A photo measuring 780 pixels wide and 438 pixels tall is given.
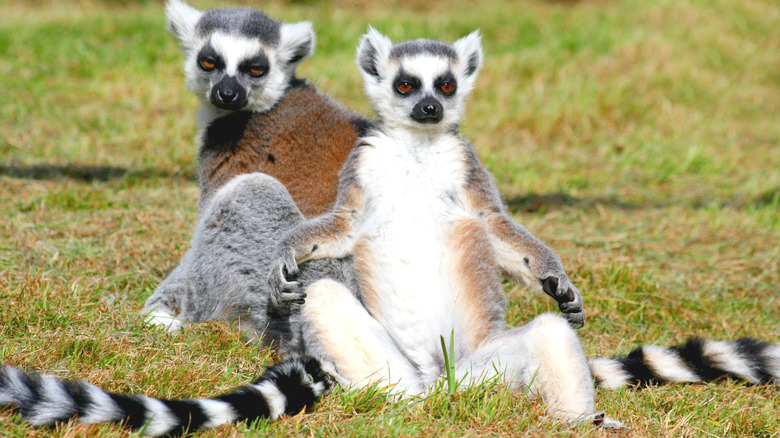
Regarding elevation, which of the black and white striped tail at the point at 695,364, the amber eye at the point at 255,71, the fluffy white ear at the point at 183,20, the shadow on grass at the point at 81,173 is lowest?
the black and white striped tail at the point at 695,364

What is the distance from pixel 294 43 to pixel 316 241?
1599 mm

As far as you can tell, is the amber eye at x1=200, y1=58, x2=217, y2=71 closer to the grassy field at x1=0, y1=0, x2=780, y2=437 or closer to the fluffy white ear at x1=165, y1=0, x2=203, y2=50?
the fluffy white ear at x1=165, y1=0, x2=203, y2=50

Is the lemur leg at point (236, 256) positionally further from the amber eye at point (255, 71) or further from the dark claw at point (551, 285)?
the dark claw at point (551, 285)

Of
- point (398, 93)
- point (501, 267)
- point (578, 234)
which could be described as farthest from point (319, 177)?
point (578, 234)

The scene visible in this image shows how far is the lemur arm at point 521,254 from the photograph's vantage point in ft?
9.96

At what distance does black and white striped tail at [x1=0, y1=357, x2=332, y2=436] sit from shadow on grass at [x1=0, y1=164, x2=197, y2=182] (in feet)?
11.4

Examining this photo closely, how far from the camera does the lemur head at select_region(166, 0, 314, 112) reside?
4.02 meters

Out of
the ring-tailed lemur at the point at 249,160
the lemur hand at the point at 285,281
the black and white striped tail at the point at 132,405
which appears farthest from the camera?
the ring-tailed lemur at the point at 249,160

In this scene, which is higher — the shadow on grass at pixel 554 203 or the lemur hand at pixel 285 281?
→ the lemur hand at pixel 285 281

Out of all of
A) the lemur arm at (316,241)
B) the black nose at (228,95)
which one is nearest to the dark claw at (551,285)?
the lemur arm at (316,241)

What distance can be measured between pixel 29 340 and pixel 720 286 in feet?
12.2

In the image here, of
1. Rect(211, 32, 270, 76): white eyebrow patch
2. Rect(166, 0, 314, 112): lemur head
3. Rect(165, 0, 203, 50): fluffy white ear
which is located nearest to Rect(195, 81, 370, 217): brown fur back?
Rect(166, 0, 314, 112): lemur head

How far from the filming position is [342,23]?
32.3 feet

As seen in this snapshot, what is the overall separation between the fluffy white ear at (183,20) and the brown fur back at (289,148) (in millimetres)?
613
